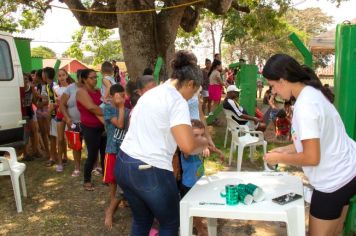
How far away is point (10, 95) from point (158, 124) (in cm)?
391

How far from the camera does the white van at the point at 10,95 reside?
533 cm

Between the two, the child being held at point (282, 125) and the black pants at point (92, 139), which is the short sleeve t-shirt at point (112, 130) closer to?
the black pants at point (92, 139)

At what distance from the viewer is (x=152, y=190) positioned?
88.4 inches

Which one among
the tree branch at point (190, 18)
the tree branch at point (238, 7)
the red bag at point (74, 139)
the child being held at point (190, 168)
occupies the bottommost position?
the red bag at point (74, 139)

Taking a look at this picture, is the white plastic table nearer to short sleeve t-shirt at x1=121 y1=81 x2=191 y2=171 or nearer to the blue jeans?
the blue jeans

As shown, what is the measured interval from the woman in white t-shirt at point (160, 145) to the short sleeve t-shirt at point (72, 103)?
129 inches

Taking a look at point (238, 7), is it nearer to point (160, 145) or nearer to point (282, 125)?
point (282, 125)

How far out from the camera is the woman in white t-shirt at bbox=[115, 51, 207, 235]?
2170 mm

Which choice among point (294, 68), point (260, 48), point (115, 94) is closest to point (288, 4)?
point (115, 94)

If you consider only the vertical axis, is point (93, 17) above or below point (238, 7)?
below

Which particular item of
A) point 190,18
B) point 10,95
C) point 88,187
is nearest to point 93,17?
point 190,18

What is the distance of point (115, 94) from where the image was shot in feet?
13.0

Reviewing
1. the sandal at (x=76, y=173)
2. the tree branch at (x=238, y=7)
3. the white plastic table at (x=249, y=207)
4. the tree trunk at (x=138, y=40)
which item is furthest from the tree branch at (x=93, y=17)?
the white plastic table at (x=249, y=207)

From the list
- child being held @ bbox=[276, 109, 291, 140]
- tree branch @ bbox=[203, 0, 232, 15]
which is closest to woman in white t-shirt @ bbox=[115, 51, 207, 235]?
child being held @ bbox=[276, 109, 291, 140]
